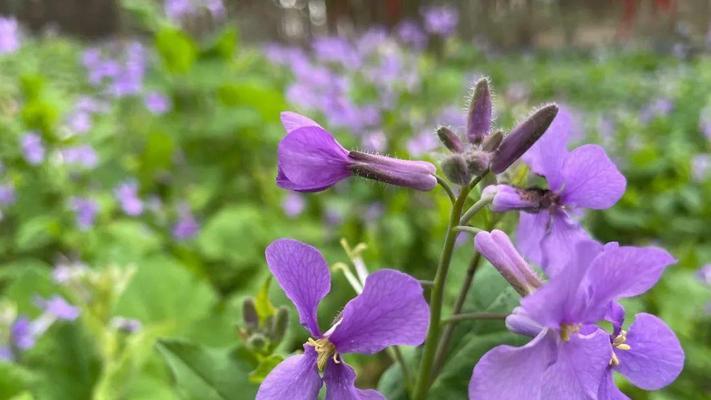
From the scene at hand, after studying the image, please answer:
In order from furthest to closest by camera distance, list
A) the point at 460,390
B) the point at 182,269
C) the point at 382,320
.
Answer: the point at 182,269, the point at 460,390, the point at 382,320

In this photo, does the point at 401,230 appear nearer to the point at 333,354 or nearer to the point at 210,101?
the point at 210,101

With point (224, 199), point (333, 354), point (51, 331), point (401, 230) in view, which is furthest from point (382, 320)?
point (224, 199)

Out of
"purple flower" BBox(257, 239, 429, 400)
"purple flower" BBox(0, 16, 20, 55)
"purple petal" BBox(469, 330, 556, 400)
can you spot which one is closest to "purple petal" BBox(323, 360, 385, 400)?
"purple flower" BBox(257, 239, 429, 400)

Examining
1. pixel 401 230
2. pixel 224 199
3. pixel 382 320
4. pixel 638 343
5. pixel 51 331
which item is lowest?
pixel 224 199

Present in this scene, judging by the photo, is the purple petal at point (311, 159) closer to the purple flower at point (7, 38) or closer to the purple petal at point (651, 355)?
the purple petal at point (651, 355)

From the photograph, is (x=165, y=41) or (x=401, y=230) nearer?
(x=401, y=230)

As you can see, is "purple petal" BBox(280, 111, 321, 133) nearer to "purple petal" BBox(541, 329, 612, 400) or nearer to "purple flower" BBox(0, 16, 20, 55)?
"purple petal" BBox(541, 329, 612, 400)

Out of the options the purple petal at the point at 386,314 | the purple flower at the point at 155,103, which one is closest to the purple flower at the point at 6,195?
the purple flower at the point at 155,103
